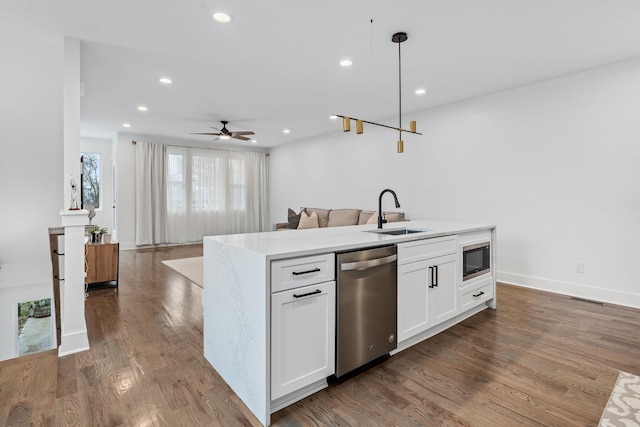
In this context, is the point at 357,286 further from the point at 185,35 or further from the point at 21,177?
the point at 21,177

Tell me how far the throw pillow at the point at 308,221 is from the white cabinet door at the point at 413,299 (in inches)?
169

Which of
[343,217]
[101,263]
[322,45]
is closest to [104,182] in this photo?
[101,263]

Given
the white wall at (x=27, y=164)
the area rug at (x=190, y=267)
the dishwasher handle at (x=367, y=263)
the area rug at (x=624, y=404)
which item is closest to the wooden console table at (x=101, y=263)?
the white wall at (x=27, y=164)

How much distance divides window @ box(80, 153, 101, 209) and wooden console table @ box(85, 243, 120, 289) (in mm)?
4461

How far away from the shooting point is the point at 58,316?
308cm

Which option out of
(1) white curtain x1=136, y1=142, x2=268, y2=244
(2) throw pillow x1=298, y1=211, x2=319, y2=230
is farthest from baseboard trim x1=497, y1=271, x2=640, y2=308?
(1) white curtain x1=136, y1=142, x2=268, y2=244

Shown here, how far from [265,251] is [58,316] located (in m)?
2.70

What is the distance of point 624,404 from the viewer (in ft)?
5.94

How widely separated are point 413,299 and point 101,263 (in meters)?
3.93

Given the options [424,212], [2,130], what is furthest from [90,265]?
[424,212]

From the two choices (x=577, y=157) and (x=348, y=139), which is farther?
(x=348, y=139)

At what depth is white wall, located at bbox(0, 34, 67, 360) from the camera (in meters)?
3.21

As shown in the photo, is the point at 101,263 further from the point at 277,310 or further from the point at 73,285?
the point at 277,310

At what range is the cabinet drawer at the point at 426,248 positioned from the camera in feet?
7.70
